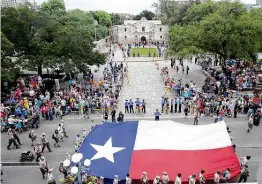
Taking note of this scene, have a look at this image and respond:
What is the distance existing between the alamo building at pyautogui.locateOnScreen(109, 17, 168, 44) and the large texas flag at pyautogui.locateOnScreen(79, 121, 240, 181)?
95620 millimetres

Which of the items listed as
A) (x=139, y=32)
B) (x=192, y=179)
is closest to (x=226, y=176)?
(x=192, y=179)

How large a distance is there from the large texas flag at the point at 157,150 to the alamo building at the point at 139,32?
95.6 m

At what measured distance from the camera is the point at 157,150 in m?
17.1

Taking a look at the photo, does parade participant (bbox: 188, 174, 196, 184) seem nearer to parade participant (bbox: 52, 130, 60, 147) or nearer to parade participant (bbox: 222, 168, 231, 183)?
parade participant (bbox: 222, 168, 231, 183)

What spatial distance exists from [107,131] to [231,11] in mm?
26900

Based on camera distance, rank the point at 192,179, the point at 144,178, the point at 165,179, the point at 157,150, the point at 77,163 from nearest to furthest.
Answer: the point at 77,163 → the point at 192,179 → the point at 165,179 → the point at 144,178 → the point at 157,150

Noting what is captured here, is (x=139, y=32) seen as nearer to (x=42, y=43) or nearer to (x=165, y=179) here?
(x=42, y=43)

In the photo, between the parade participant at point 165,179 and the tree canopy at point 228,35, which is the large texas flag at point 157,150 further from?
the tree canopy at point 228,35

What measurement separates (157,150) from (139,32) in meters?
99.8

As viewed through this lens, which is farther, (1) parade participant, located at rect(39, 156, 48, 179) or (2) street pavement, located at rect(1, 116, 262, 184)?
(2) street pavement, located at rect(1, 116, 262, 184)

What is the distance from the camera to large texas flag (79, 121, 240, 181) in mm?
16094

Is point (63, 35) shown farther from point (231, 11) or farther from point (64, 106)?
point (231, 11)

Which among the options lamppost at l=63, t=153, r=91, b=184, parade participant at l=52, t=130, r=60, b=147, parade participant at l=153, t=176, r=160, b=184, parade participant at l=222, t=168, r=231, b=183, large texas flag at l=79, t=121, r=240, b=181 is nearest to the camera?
lamppost at l=63, t=153, r=91, b=184

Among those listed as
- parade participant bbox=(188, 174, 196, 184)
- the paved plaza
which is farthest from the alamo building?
parade participant bbox=(188, 174, 196, 184)
